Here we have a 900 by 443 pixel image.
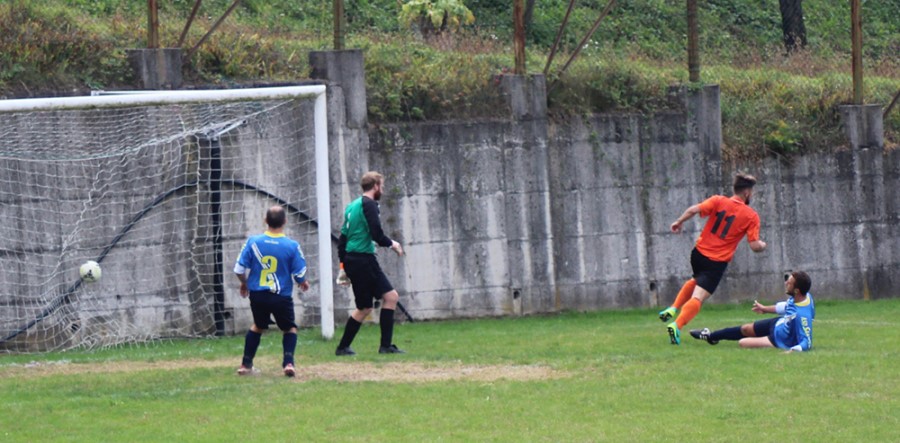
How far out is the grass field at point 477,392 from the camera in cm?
869

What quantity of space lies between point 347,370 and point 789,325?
4.52 meters

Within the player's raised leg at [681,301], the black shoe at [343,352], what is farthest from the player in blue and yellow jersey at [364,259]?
the player's raised leg at [681,301]

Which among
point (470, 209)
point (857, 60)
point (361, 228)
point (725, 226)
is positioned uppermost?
point (857, 60)

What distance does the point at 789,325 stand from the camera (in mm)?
12367

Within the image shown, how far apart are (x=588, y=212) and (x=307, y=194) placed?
13.4ft

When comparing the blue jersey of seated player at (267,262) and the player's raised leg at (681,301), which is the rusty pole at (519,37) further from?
the blue jersey of seated player at (267,262)

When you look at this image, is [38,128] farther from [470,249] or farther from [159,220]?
[470,249]

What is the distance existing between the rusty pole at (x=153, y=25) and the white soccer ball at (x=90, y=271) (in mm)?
2937

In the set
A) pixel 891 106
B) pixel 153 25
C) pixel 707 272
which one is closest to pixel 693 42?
pixel 891 106

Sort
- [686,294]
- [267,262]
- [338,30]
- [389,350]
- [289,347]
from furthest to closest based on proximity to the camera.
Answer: [338,30]
[686,294]
[389,350]
[289,347]
[267,262]

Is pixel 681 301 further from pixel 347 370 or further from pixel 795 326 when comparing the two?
pixel 347 370

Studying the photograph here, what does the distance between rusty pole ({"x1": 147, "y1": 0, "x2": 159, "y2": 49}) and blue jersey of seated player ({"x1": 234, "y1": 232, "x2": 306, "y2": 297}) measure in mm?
5329

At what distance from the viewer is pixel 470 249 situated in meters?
16.6

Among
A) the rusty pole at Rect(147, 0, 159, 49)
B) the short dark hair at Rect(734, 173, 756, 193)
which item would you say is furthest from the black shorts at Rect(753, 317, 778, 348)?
the rusty pole at Rect(147, 0, 159, 49)
